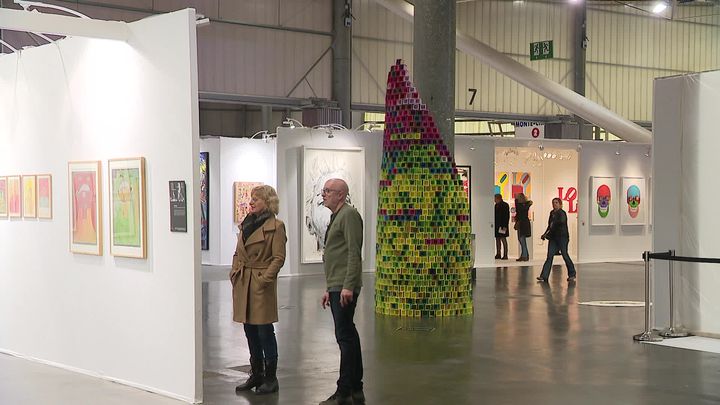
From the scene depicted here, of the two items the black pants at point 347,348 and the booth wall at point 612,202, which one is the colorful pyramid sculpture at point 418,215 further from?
the booth wall at point 612,202

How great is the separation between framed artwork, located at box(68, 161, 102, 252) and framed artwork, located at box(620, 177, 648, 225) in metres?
17.3

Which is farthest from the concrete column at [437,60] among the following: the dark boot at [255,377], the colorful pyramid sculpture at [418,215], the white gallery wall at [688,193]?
the dark boot at [255,377]

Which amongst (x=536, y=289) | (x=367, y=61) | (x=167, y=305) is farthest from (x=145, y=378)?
(x=367, y=61)

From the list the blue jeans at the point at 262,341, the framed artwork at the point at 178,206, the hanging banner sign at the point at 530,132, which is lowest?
the blue jeans at the point at 262,341

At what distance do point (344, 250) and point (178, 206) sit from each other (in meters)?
1.32

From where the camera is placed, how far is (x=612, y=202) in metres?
23.7

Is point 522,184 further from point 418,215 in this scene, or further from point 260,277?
point 260,277

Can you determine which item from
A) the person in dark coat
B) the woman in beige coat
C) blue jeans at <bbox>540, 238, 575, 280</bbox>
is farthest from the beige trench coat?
the person in dark coat

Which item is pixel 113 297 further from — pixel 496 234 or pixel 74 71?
pixel 496 234

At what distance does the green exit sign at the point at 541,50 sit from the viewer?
1007 inches

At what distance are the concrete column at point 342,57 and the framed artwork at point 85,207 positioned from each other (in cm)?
1710

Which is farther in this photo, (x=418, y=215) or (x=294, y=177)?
(x=294, y=177)

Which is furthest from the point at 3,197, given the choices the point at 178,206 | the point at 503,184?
the point at 503,184

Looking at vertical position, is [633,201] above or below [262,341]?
above
